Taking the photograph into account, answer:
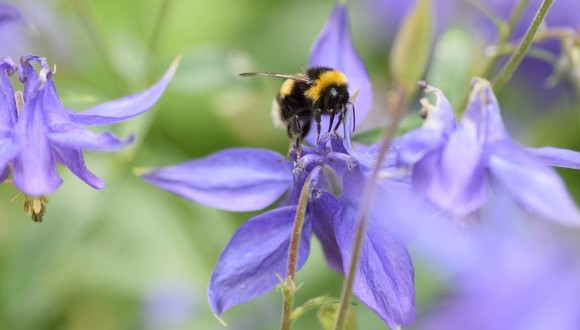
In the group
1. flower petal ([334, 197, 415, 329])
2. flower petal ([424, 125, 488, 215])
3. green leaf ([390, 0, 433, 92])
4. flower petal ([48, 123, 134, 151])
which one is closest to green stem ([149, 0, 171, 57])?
flower petal ([48, 123, 134, 151])

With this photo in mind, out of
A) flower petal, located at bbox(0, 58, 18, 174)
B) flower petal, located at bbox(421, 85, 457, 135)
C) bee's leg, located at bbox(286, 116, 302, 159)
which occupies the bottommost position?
bee's leg, located at bbox(286, 116, 302, 159)

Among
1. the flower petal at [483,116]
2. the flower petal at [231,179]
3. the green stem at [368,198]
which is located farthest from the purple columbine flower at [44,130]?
the flower petal at [483,116]

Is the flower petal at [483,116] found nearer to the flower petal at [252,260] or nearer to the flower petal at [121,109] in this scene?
the flower petal at [252,260]

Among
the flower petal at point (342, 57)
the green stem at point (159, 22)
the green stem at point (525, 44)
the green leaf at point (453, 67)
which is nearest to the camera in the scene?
the green stem at point (525, 44)

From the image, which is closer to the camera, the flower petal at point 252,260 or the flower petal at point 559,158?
the flower petal at point 559,158

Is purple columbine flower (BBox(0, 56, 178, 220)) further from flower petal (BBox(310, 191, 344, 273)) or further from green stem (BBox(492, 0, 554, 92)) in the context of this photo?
green stem (BBox(492, 0, 554, 92))

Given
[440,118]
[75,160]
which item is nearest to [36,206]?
[75,160]
